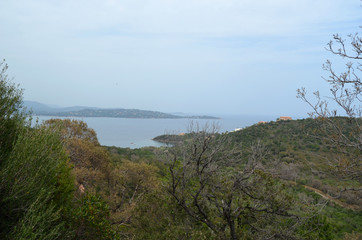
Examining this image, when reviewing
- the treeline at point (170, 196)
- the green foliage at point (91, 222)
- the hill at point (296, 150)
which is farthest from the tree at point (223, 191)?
the hill at point (296, 150)

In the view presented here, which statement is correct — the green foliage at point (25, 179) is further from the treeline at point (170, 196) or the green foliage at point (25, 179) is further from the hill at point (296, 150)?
the hill at point (296, 150)

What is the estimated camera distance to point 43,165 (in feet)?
20.4

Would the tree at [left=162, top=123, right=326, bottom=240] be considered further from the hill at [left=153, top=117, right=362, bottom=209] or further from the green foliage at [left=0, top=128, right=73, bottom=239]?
the hill at [left=153, top=117, right=362, bottom=209]

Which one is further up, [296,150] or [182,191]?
[182,191]

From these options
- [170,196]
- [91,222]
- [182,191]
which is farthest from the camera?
[170,196]

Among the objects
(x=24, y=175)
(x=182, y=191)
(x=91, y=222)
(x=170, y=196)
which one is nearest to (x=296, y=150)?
(x=170, y=196)

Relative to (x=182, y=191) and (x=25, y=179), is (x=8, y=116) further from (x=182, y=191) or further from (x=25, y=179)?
(x=182, y=191)

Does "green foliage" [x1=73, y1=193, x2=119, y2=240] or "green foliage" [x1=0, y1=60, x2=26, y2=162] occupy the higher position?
"green foliage" [x1=0, y1=60, x2=26, y2=162]

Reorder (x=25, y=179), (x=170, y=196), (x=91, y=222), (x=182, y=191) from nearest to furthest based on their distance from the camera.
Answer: (x=25, y=179) → (x=91, y=222) → (x=182, y=191) → (x=170, y=196)

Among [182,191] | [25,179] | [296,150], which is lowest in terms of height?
[296,150]

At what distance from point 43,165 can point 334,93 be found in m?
6.84

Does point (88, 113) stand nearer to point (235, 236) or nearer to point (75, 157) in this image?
point (75, 157)

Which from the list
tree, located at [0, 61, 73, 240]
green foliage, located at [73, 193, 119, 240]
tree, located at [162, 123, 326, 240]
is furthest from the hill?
tree, located at [0, 61, 73, 240]

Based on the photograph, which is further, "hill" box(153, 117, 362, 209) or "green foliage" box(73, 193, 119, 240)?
"hill" box(153, 117, 362, 209)
